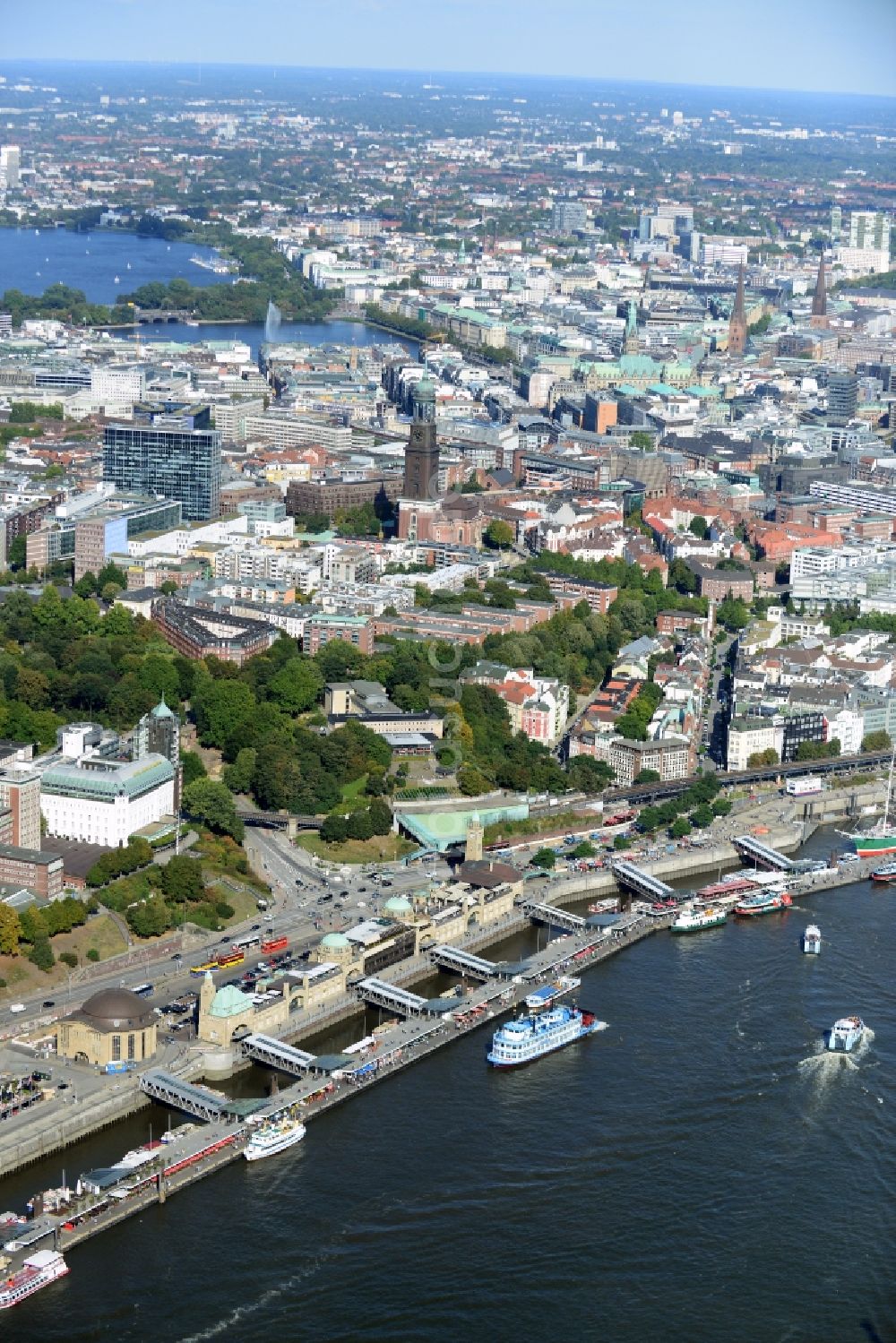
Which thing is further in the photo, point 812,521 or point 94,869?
point 812,521

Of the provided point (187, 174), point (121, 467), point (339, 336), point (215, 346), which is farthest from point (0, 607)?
point (187, 174)

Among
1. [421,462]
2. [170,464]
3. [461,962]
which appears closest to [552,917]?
[461,962]

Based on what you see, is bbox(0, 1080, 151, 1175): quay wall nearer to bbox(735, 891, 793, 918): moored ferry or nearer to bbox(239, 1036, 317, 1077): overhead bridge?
bbox(239, 1036, 317, 1077): overhead bridge

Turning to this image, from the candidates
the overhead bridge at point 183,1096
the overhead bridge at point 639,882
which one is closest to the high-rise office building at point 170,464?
the overhead bridge at point 639,882

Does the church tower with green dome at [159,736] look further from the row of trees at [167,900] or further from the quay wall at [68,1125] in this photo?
the quay wall at [68,1125]

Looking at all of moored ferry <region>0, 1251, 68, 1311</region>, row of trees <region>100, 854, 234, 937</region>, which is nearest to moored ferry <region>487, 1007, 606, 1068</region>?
row of trees <region>100, 854, 234, 937</region>

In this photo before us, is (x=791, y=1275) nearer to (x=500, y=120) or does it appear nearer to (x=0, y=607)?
(x=0, y=607)

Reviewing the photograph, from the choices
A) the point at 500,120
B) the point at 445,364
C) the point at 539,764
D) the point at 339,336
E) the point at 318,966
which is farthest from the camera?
the point at 500,120

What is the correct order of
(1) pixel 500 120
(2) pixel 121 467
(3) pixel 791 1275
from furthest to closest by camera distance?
1. (1) pixel 500 120
2. (2) pixel 121 467
3. (3) pixel 791 1275
